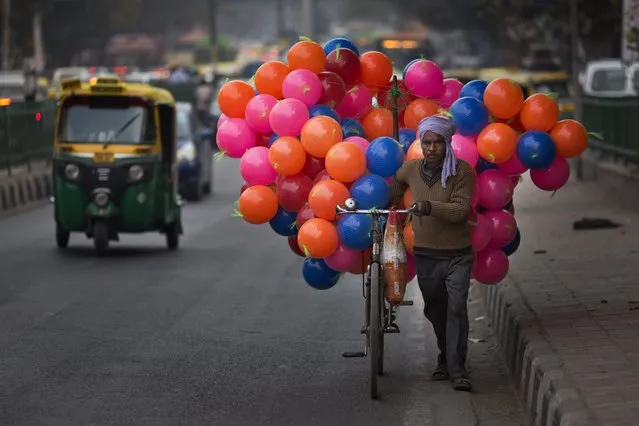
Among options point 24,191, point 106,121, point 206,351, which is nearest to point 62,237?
point 106,121

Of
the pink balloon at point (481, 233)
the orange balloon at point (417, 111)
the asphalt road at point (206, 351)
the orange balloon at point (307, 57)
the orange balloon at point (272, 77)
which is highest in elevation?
the orange balloon at point (307, 57)

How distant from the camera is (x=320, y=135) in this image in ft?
33.7

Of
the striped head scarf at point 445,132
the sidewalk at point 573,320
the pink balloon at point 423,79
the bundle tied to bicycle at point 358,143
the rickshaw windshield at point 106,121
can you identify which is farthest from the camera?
the rickshaw windshield at point 106,121

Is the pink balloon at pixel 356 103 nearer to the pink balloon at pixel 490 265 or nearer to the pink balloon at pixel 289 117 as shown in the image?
the pink balloon at pixel 289 117

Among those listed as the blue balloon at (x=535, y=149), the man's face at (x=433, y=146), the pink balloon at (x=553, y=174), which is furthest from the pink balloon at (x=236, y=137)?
the pink balloon at (x=553, y=174)

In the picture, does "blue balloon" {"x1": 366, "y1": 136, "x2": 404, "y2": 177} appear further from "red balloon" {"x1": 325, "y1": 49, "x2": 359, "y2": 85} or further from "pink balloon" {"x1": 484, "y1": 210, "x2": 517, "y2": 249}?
"red balloon" {"x1": 325, "y1": 49, "x2": 359, "y2": 85}

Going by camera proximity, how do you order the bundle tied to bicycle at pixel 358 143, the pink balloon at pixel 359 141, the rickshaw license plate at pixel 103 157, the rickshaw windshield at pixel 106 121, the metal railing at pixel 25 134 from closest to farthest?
the bundle tied to bicycle at pixel 358 143
the pink balloon at pixel 359 141
the rickshaw license plate at pixel 103 157
the rickshaw windshield at pixel 106 121
the metal railing at pixel 25 134

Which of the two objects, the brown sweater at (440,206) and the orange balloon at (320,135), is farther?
the orange balloon at (320,135)

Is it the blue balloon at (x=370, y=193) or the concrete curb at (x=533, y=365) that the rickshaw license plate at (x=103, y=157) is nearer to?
the concrete curb at (x=533, y=365)

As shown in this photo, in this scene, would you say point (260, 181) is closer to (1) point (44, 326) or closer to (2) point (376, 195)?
(2) point (376, 195)

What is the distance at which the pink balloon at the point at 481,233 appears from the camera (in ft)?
34.2

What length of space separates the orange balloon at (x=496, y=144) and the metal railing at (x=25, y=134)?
18284mm

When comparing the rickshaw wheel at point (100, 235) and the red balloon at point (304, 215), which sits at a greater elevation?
the red balloon at point (304, 215)

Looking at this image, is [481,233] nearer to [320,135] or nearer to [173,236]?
[320,135]
